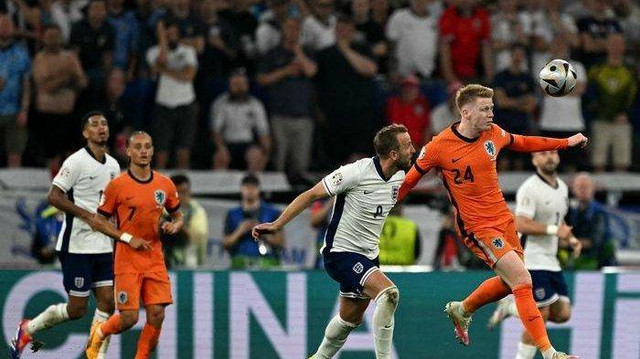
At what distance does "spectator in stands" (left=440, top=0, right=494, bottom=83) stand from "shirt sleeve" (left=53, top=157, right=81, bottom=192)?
6.48m

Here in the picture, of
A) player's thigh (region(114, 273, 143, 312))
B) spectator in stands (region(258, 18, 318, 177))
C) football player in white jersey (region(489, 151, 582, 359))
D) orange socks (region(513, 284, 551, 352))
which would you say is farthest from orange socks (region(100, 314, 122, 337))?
spectator in stands (region(258, 18, 318, 177))

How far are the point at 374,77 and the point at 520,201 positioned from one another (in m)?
4.61

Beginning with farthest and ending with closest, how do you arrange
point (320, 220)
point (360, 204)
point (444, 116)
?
point (444, 116)
point (320, 220)
point (360, 204)

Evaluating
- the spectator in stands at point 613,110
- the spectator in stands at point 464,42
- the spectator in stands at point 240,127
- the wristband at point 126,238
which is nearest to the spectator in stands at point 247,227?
the spectator in stands at point 240,127

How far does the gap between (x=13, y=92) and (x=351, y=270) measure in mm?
6900

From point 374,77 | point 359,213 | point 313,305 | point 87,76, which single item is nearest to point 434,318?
point 313,305

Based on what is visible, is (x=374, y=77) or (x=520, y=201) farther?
(x=374, y=77)

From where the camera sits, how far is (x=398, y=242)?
1584 cm

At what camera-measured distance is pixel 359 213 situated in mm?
12023

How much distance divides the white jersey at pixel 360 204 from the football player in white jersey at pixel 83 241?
2554 millimetres

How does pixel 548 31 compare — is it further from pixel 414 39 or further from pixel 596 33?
pixel 414 39

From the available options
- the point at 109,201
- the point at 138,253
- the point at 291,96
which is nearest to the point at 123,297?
the point at 138,253

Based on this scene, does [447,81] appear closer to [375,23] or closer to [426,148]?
[375,23]

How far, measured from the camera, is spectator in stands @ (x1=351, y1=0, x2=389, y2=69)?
18.5 m
